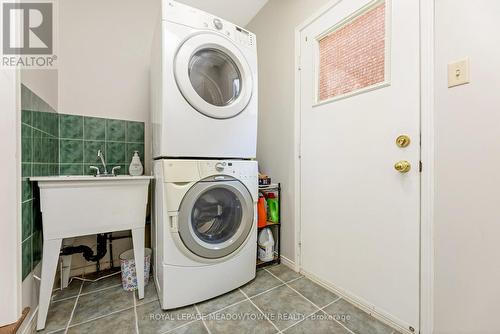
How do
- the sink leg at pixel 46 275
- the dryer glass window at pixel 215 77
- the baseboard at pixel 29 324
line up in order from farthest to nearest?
the dryer glass window at pixel 215 77
the sink leg at pixel 46 275
the baseboard at pixel 29 324

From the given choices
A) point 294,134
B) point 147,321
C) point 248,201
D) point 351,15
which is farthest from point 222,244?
point 351,15

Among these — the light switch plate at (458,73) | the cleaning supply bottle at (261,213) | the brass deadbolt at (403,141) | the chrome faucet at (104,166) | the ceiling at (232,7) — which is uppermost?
the ceiling at (232,7)

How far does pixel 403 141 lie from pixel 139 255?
64.1 inches

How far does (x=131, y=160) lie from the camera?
5.92 ft

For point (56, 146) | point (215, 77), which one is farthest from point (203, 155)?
point (56, 146)

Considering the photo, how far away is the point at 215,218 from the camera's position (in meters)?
1.42

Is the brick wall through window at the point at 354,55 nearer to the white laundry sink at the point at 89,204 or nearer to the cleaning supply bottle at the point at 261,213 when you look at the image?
the cleaning supply bottle at the point at 261,213

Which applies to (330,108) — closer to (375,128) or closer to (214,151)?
(375,128)

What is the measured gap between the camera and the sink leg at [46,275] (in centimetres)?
106

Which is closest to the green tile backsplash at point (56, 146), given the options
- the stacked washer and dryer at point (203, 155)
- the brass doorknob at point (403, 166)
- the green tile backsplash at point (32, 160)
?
the green tile backsplash at point (32, 160)

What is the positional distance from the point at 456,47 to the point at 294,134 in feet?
3.19

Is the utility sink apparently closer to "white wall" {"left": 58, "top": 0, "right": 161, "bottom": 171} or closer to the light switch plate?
"white wall" {"left": 58, "top": 0, "right": 161, "bottom": 171}

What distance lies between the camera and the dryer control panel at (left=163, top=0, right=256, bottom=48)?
1165 mm

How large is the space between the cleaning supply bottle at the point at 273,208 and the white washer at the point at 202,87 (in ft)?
1.64
